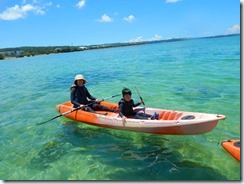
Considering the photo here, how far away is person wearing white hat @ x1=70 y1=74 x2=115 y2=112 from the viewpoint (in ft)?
30.1

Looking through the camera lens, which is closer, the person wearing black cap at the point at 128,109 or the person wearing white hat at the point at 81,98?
the person wearing black cap at the point at 128,109

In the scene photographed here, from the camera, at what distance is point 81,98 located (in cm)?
937

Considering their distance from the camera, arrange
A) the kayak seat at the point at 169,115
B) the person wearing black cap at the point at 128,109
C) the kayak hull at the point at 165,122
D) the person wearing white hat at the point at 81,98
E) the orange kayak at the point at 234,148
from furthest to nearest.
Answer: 1. the person wearing white hat at the point at 81,98
2. the person wearing black cap at the point at 128,109
3. the kayak seat at the point at 169,115
4. the kayak hull at the point at 165,122
5. the orange kayak at the point at 234,148

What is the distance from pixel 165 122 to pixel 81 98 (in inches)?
136

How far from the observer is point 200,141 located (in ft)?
24.1

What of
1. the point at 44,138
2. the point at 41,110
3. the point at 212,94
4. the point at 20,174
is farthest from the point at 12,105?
the point at 212,94

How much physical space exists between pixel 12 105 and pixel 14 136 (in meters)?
5.67

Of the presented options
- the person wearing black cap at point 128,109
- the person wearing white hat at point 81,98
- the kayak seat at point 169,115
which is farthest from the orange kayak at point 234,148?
the person wearing white hat at point 81,98

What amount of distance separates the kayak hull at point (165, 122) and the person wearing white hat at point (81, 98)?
0.36 m

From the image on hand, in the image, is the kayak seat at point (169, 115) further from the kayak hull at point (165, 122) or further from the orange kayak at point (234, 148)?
the orange kayak at point (234, 148)

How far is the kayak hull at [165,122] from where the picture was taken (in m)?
6.28

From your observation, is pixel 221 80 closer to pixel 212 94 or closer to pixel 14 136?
pixel 212 94

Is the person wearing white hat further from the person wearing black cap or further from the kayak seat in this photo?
the kayak seat

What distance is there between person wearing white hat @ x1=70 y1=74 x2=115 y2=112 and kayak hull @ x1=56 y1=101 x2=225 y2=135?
0.36 meters
